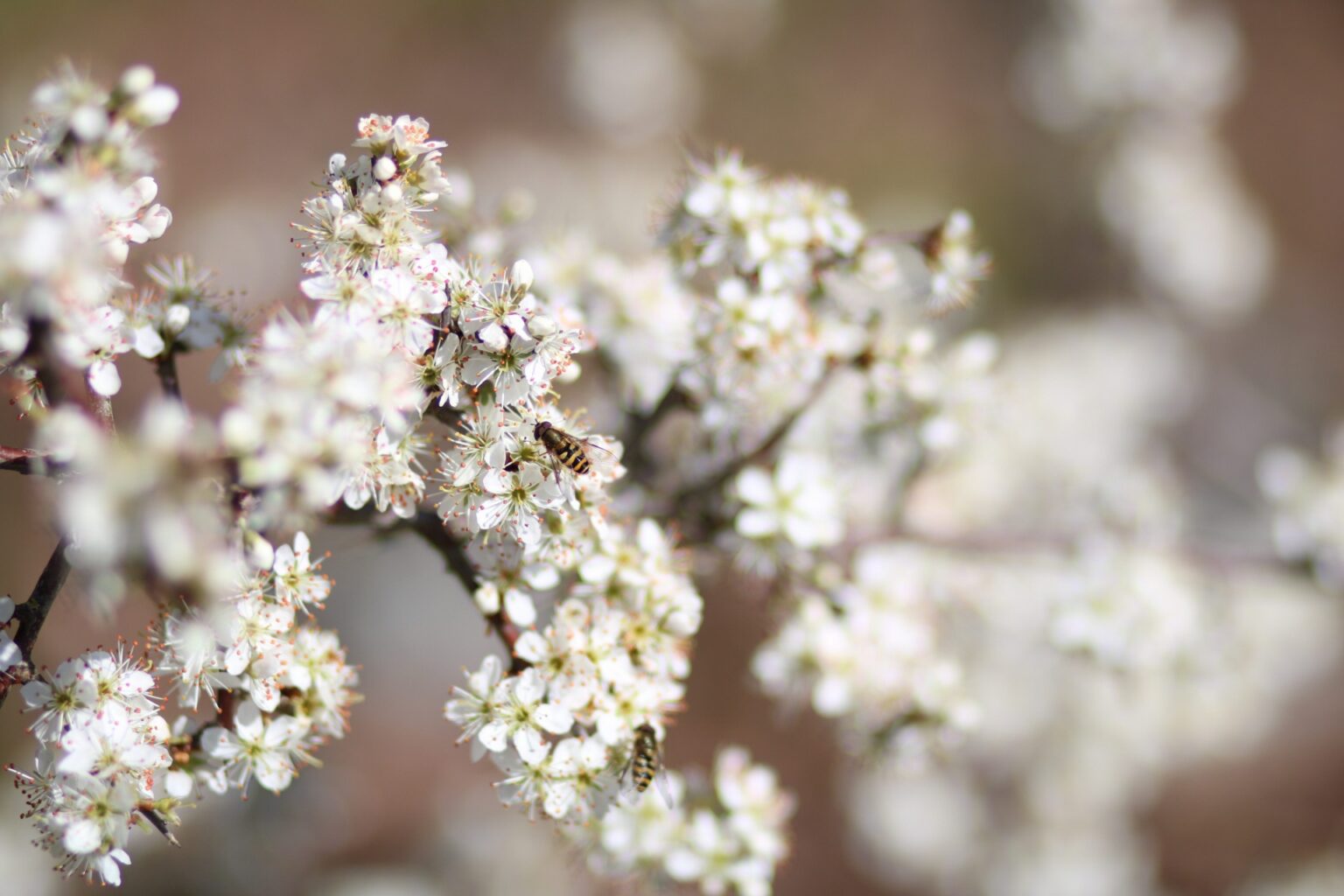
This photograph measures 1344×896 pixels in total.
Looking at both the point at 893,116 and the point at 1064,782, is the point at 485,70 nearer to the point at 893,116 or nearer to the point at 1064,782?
the point at 893,116

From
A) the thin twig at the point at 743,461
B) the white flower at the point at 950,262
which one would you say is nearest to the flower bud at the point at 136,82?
the thin twig at the point at 743,461

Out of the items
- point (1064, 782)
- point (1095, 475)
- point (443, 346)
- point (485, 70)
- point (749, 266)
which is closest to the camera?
point (443, 346)

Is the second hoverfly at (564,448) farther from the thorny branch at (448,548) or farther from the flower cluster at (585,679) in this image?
the thorny branch at (448,548)

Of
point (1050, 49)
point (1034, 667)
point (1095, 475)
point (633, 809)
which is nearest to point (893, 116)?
point (1050, 49)

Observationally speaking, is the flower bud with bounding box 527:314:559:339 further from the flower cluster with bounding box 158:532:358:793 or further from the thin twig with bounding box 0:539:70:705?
the thin twig with bounding box 0:539:70:705

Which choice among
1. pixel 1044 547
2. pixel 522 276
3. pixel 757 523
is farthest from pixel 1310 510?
pixel 522 276

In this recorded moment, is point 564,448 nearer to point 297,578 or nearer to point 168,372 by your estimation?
point 297,578
